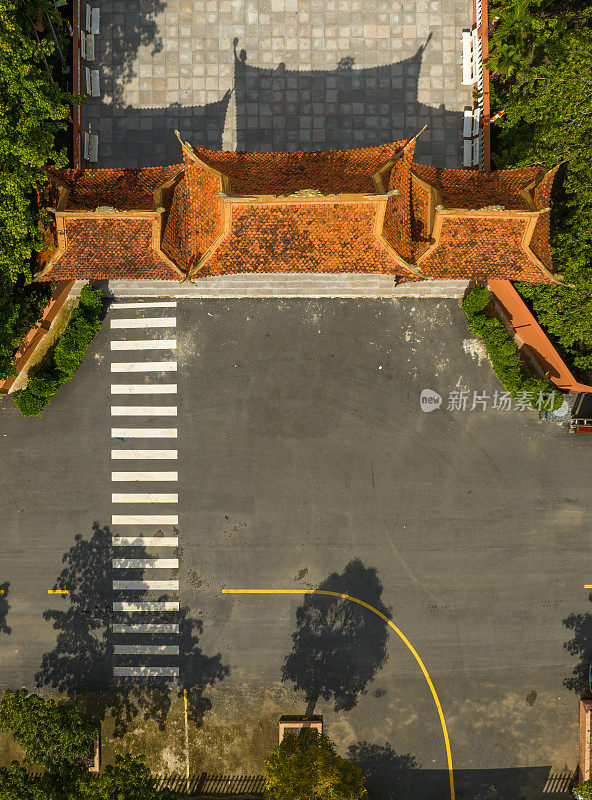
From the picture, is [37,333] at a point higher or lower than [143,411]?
higher

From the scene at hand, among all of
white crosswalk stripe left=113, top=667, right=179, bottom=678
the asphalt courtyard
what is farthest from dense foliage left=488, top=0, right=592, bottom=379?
white crosswalk stripe left=113, top=667, right=179, bottom=678

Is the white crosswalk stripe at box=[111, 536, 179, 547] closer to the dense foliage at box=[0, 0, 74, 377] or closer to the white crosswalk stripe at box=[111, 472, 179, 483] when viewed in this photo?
the white crosswalk stripe at box=[111, 472, 179, 483]

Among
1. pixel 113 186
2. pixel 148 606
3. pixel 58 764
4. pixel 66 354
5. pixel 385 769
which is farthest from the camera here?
pixel 148 606

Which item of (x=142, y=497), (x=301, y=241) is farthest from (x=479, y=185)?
(x=142, y=497)

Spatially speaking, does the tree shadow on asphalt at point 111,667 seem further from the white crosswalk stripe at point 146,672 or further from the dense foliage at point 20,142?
the dense foliage at point 20,142

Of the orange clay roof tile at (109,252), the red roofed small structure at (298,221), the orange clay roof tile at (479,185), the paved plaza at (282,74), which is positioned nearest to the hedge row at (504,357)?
the red roofed small structure at (298,221)

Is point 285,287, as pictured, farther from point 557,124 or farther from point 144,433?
point 557,124
